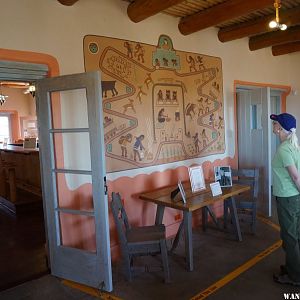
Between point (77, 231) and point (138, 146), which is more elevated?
point (138, 146)

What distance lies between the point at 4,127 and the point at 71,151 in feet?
27.9

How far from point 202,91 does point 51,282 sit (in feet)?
9.83

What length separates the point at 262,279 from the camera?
2771 millimetres

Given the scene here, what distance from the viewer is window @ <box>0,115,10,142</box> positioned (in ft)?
33.9

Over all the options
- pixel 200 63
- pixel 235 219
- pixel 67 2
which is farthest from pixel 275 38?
pixel 67 2

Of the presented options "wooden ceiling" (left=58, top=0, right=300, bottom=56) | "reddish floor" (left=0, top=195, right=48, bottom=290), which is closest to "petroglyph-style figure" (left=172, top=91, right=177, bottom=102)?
"wooden ceiling" (left=58, top=0, right=300, bottom=56)

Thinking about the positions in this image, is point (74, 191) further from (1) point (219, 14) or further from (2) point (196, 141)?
(1) point (219, 14)

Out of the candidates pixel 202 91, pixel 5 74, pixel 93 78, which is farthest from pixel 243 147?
pixel 5 74

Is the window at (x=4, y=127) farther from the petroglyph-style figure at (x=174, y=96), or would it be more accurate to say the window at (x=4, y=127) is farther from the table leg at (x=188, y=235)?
the table leg at (x=188, y=235)

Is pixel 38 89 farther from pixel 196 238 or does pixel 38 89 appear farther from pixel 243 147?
pixel 243 147

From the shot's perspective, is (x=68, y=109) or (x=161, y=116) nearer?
(x=68, y=109)

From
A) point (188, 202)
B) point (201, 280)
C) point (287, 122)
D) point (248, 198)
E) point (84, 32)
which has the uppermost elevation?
point (84, 32)

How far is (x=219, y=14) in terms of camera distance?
3.54 m

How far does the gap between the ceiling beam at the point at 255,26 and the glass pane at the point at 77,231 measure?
126 inches
